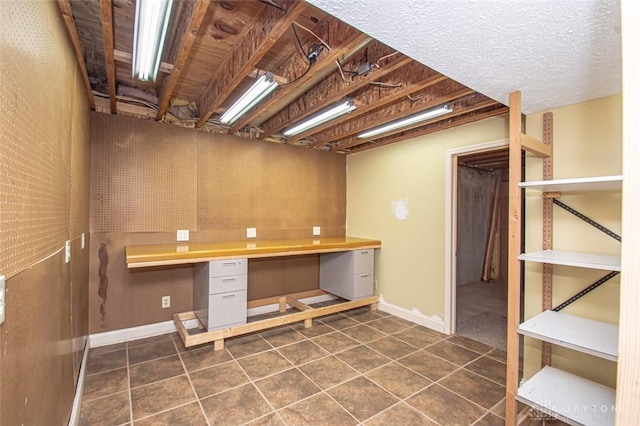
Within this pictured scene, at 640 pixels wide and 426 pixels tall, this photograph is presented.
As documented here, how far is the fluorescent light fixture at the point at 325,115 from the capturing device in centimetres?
253

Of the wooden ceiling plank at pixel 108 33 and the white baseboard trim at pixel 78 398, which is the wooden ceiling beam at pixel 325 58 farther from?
the white baseboard trim at pixel 78 398

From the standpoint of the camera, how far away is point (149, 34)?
1556 mm

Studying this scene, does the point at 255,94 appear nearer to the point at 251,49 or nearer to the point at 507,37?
the point at 251,49

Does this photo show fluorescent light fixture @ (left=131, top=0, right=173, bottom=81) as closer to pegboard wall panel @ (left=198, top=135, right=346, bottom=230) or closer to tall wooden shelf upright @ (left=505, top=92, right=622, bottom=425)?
pegboard wall panel @ (left=198, top=135, right=346, bottom=230)

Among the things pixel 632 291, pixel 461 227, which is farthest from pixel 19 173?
pixel 461 227

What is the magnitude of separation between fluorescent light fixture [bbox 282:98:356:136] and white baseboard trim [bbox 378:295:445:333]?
247 centimetres

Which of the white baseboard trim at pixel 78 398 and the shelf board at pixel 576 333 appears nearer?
the shelf board at pixel 576 333

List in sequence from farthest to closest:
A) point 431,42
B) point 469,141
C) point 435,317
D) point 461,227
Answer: point 461,227
point 435,317
point 469,141
point 431,42

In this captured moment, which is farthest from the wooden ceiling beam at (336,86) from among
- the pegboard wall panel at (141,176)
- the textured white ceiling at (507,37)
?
the pegboard wall panel at (141,176)

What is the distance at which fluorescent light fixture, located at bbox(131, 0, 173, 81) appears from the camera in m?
1.36

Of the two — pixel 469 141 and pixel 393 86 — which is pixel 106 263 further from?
pixel 469 141

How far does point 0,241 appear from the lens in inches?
28.8

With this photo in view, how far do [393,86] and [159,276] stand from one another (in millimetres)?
3001

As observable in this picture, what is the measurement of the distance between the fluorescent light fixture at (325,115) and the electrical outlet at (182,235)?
1647mm
